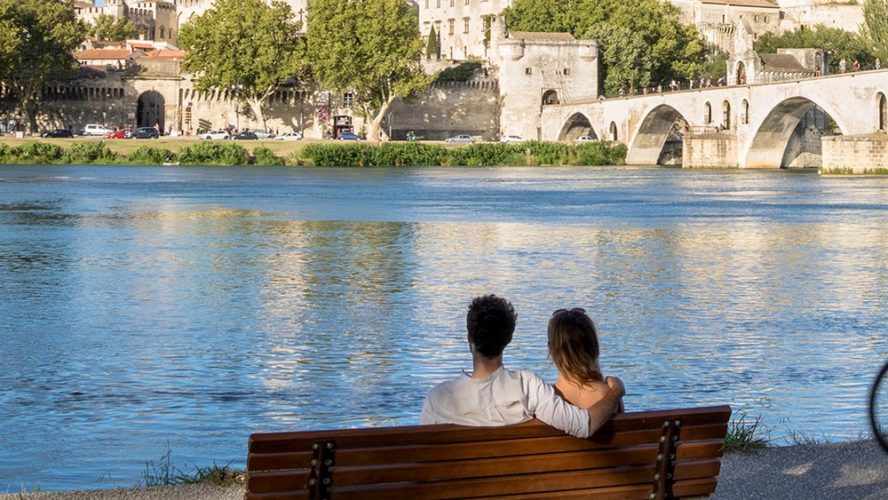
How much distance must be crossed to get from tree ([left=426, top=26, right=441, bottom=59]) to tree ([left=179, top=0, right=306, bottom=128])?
58.1 feet

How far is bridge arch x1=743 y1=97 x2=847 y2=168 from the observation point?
2886 inches

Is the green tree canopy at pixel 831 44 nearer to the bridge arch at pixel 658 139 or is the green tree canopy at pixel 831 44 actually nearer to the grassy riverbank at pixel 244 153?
the bridge arch at pixel 658 139

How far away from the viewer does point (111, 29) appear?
127312 millimetres

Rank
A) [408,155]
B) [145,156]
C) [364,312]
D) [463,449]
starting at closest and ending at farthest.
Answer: [463,449] < [364,312] < [145,156] < [408,155]

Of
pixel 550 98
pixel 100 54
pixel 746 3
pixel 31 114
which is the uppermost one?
pixel 746 3

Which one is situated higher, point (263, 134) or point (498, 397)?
point (263, 134)

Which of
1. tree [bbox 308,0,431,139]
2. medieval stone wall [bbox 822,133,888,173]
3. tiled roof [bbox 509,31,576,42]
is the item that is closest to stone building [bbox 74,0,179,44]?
tiled roof [bbox 509,31,576,42]

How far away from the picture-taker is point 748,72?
8662 centimetres

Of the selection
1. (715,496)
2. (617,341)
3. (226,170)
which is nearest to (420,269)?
(617,341)

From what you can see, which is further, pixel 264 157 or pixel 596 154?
pixel 596 154

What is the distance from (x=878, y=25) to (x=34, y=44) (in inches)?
1789

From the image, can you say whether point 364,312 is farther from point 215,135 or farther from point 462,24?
point 462,24

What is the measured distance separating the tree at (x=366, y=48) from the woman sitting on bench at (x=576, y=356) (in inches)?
3120

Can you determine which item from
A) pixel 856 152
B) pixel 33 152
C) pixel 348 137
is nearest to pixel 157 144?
pixel 33 152
